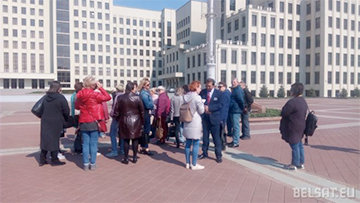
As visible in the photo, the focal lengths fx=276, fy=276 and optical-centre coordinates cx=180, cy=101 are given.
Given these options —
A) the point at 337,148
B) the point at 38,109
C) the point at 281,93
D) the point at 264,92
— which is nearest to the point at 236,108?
the point at 337,148

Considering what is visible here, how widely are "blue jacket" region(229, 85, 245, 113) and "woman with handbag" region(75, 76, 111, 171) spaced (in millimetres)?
3893

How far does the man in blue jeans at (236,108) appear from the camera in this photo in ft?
26.0

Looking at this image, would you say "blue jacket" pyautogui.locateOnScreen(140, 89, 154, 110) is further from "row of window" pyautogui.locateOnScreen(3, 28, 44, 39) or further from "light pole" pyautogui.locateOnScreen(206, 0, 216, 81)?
"row of window" pyautogui.locateOnScreen(3, 28, 44, 39)

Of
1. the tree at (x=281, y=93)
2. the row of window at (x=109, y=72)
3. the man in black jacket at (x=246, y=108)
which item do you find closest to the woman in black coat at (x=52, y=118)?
the man in black jacket at (x=246, y=108)

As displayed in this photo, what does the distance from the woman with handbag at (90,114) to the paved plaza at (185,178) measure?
407 millimetres

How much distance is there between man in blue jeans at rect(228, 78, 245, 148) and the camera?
7.93 meters

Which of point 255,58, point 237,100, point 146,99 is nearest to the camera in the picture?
point 146,99

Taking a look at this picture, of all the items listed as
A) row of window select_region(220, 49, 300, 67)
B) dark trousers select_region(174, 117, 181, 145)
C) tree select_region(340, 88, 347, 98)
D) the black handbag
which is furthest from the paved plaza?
A: tree select_region(340, 88, 347, 98)

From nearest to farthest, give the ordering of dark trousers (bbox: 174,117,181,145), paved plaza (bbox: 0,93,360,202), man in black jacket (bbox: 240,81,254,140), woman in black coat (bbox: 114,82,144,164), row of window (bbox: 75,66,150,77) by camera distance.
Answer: paved plaza (bbox: 0,93,360,202) < woman in black coat (bbox: 114,82,144,164) < dark trousers (bbox: 174,117,181,145) < man in black jacket (bbox: 240,81,254,140) < row of window (bbox: 75,66,150,77)

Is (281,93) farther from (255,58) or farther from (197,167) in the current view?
(197,167)

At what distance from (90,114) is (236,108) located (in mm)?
4338

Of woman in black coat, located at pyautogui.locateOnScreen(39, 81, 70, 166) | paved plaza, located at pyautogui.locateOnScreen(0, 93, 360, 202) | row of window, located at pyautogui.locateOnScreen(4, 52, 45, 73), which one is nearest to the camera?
paved plaza, located at pyautogui.locateOnScreen(0, 93, 360, 202)

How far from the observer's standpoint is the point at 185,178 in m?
5.14

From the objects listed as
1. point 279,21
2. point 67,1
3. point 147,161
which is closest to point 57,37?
point 67,1
